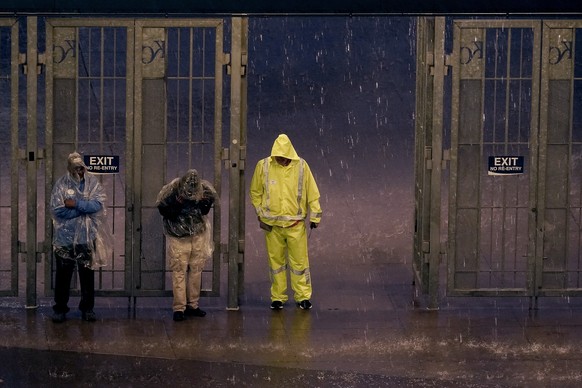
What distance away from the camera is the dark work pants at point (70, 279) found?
1240 cm

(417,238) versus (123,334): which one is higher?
(417,238)

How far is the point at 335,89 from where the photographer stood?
941 inches

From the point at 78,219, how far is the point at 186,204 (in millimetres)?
1059

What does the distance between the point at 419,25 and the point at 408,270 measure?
9.15 ft

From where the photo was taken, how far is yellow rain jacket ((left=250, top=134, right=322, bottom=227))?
13.0 metres

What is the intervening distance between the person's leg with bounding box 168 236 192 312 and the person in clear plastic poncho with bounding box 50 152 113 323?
625 mm

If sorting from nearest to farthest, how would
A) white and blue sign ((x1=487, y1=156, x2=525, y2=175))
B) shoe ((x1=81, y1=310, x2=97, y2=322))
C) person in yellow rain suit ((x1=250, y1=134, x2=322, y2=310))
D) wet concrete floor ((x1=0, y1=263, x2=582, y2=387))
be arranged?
1. wet concrete floor ((x1=0, y1=263, x2=582, y2=387))
2. shoe ((x1=81, y1=310, x2=97, y2=322))
3. white and blue sign ((x1=487, y1=156, x2=525, y2=175))
4. person in yellow rain suit ((x1=250, y1=134, x2=322, y2=310))

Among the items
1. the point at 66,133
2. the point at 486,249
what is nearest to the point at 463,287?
the point at 486,249

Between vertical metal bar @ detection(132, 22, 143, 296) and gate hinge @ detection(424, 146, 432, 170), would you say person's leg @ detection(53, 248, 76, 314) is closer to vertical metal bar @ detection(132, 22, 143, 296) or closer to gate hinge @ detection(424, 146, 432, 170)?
vertical metal bar @ detection(132, 22, 143, 296)

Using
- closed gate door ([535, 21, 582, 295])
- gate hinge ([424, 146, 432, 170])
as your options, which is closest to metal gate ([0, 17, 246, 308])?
gate hinge ([424, 146, 432, 170])

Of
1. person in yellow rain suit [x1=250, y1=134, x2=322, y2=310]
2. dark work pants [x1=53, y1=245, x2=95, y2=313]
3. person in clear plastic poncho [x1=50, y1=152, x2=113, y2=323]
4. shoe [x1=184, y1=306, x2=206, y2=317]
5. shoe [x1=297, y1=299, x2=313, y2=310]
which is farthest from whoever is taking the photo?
shoe [x1=297, y1=299, x2=313, y2=310]

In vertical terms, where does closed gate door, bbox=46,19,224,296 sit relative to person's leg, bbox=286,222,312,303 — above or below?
above

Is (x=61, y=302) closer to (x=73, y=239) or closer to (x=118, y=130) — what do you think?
(x=73, y=239)

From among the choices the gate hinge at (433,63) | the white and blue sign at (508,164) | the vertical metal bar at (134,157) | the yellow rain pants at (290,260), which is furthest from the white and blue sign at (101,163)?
the white and blue sign at (508,164)
